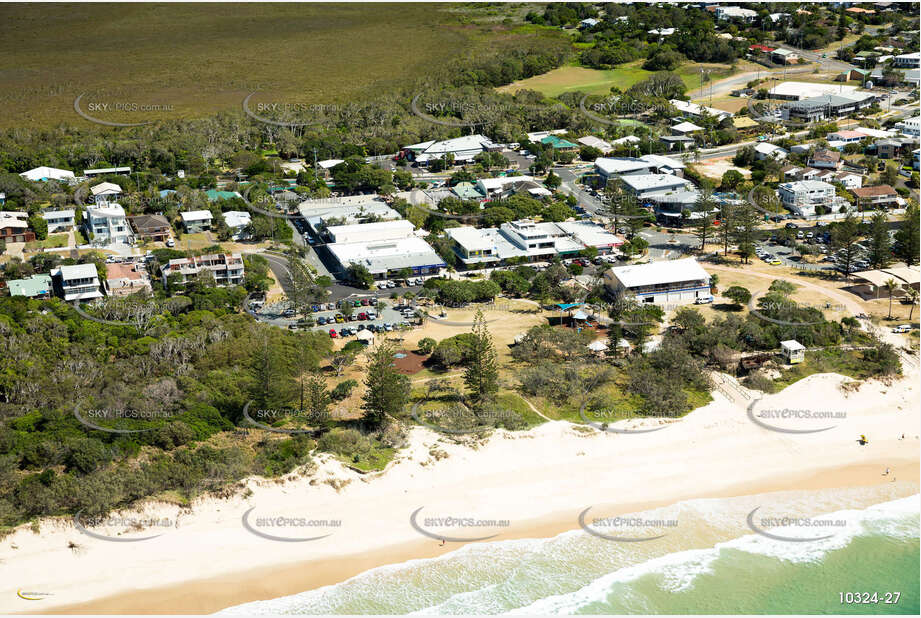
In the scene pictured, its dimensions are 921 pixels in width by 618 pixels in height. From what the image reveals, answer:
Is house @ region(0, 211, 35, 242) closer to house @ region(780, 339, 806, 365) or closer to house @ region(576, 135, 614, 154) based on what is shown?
house @ region(576, 135, 614, 154)

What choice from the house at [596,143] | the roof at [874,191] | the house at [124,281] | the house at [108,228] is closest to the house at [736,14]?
the house at [596,143]

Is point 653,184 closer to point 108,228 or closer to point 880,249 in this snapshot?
point 880,249

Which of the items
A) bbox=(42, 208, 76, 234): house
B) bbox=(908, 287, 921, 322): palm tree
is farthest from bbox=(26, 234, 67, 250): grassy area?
Result: bbox=(908, 287, 921, 322): palm tree

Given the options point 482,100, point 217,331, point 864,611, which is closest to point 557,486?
point 864,611

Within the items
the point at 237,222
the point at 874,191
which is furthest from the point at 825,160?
the point at 237,222

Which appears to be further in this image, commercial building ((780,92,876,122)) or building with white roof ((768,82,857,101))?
building with white roof ((768,82,857,101))

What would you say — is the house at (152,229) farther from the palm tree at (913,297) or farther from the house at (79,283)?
the palm tree at (913,297)

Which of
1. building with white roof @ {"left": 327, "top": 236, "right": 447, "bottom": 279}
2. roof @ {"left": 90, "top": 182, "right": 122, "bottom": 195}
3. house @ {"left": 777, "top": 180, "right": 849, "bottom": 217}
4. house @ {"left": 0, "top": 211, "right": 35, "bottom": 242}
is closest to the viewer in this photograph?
building with white roof @ {"left": 327, "top": 236, "right": 447, "bottom": 279}
